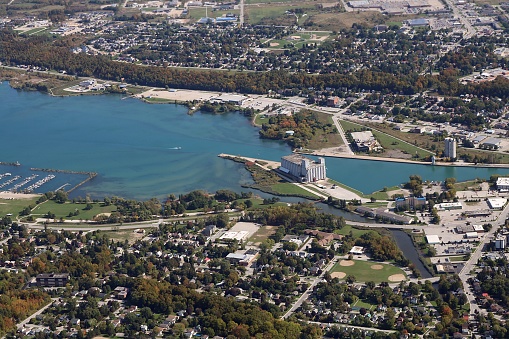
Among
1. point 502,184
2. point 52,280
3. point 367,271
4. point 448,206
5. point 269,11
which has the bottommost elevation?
point 52,280

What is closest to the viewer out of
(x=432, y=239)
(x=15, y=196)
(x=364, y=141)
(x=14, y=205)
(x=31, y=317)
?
(x=31, y=317)

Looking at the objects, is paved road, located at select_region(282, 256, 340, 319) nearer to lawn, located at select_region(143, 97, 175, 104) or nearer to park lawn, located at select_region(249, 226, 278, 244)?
park lawn, located at select_region(249, 226, 278, 244)

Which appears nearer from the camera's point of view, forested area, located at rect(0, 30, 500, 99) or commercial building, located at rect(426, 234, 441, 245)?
commercial building, located at rect(426, 234, 441, 245)

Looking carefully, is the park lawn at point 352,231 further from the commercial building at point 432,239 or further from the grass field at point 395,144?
the grass field at point 395,144

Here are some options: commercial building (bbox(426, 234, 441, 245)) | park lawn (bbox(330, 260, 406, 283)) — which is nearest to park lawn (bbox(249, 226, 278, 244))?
park lawn (bbox(330, 260, 406, 283))

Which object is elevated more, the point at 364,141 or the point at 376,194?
the point at 364,141

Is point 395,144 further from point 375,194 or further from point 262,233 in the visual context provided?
point 262,233

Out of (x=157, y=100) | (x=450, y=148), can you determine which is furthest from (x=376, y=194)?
(x=157, y=100)
